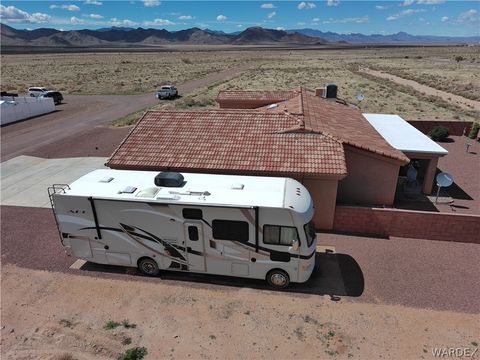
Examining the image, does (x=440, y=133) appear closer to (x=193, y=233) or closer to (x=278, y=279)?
(x=278, y=279)

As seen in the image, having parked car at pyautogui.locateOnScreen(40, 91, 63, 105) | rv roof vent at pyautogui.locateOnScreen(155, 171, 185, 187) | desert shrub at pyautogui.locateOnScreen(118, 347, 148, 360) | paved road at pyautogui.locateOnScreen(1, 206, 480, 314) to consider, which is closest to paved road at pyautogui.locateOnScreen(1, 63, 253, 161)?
parked car at pyautogui.locateOnScreen(40, 91, 63, 105)

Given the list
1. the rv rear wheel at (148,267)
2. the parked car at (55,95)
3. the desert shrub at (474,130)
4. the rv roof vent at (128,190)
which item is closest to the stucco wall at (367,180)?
the rv rear wheel at (148,267)

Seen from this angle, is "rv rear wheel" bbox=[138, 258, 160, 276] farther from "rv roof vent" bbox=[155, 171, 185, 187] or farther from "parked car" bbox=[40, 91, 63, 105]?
"parked car" bbox=[40, 91, 63, 105]

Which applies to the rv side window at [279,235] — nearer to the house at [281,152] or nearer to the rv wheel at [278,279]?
the rv wheel at [278,279]

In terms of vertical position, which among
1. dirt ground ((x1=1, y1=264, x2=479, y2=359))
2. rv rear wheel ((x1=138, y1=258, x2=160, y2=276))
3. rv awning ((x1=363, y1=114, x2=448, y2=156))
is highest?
rv awning ((x1=363, y1=114, x2=448, y2=156))

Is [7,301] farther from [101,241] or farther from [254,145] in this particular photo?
[254,145]

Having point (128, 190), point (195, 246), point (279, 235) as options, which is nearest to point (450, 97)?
point (279, 235)
